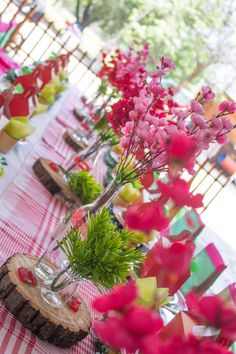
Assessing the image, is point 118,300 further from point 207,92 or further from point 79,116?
point 79,116

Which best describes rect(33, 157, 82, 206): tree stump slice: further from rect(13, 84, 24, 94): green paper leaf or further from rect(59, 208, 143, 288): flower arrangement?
rect(59, 208, 143, 288): flower arrangement

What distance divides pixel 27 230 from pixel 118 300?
1371 mm

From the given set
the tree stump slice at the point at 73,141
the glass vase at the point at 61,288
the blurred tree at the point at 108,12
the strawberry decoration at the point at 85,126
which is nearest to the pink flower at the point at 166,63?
the glass vase at the point at 61,288

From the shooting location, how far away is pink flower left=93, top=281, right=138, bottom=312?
1.45 ft

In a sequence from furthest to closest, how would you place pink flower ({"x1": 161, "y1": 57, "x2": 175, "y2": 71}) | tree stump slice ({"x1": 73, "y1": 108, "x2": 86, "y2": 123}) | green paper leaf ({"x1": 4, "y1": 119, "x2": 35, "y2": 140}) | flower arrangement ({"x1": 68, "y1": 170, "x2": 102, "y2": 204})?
tree stump slice ({"x1": 73, "y1": 108, "x2": 86, "y2": 123}) < flower arrangement ({"x1": 68, "y1": 170, "x2": 102, "y2": 204}) < green paper leaf ({"x1": 4, "y1": 119, "x2": 35, "y2": 140}) < pink flower ({"x1": 161, "y1": 57, "x2": 175, "y2": 71})

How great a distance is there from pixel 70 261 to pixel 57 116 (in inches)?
103

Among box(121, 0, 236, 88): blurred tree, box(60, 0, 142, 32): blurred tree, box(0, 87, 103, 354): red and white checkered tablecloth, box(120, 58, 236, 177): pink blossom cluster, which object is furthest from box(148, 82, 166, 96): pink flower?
box(60, 0, 142, 32): blurred tree

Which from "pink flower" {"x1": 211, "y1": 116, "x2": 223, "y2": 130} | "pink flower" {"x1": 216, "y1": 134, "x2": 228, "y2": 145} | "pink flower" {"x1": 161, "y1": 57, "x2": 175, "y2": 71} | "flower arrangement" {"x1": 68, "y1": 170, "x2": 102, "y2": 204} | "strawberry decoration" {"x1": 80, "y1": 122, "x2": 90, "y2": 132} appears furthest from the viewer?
"strawberry decoration" {"x1": 80, "y1": 122, "x2": 90, "y2": 132}

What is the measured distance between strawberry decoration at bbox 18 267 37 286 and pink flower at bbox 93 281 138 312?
0.88m

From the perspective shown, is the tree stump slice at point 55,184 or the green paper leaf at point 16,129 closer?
the green paper leaf at point 16,129

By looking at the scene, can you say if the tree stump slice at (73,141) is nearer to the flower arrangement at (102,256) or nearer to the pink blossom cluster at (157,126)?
the pink blossom cluster at (157,126)

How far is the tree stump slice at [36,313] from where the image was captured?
1239 millimetres

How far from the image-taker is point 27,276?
1316mm

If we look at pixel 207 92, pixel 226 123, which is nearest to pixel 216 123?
pixel 226 123
